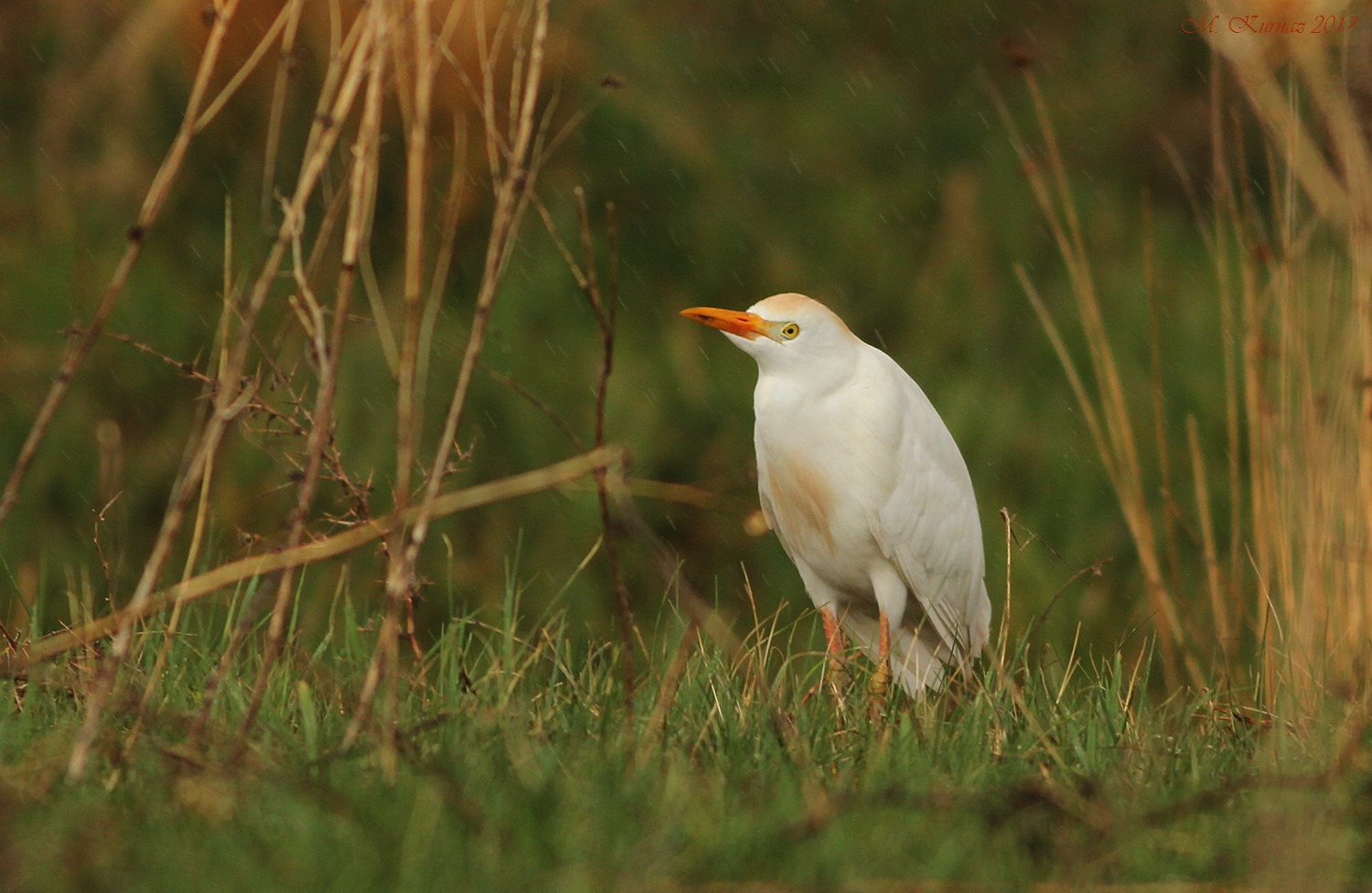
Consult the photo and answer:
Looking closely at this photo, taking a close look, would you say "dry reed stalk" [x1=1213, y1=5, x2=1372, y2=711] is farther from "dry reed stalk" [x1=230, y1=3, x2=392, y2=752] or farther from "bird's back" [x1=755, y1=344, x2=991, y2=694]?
"dry reed stalk" [x1=230, y1=3, x2=392, y2=752]

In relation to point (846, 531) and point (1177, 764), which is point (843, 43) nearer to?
point (846, 531)

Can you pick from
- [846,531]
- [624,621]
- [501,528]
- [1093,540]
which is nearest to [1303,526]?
[846,531]

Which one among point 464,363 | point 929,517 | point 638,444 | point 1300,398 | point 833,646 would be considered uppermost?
point 464,363

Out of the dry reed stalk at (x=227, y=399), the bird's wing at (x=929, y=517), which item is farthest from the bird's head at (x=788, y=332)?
the dry reed stalk at (x=227, y=399)

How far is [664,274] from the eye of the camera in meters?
8.93

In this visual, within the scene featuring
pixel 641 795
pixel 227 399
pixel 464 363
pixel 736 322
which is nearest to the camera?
pixel 641 795

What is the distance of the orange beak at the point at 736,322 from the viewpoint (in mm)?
3210

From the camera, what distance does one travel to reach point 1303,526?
3486 mm

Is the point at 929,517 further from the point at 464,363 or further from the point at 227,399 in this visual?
the point at 227,399

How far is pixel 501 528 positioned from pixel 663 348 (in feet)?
4.34

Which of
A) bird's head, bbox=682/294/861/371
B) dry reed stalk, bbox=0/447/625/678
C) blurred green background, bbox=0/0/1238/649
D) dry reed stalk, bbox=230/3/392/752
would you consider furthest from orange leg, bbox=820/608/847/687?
blurred green background, bbox=0/0/1238/649

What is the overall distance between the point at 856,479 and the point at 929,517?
28cm

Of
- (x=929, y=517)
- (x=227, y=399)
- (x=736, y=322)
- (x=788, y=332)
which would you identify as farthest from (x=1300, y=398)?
(x=227, y=399)

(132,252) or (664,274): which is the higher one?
(132,252)
